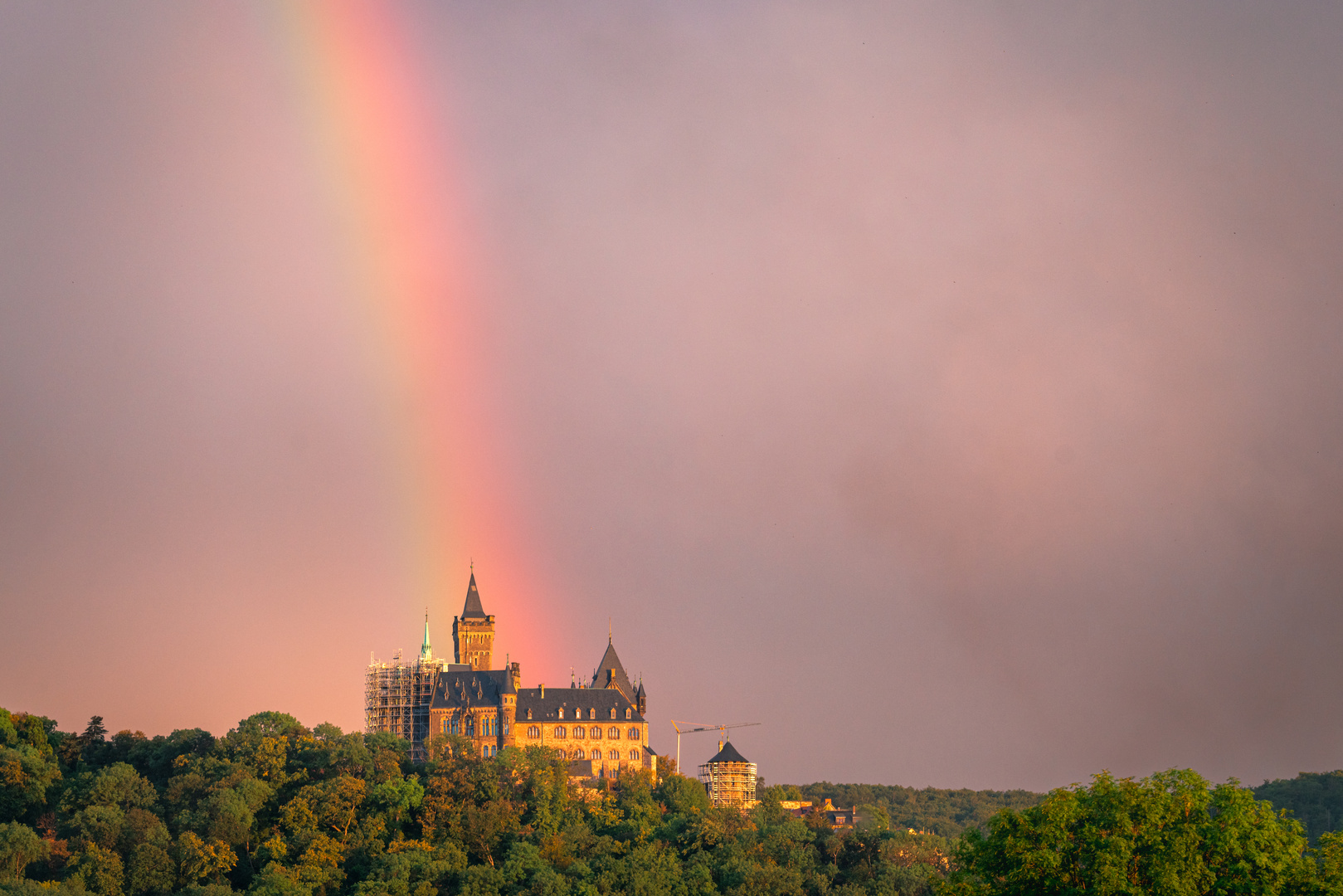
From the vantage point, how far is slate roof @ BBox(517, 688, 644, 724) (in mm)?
154875

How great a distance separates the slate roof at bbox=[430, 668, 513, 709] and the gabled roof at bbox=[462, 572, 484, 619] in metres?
20.8

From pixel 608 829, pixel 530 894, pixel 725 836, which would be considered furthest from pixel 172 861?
pixel 725 836

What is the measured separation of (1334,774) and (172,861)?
14810cm

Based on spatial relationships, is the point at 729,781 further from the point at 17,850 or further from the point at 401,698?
the point at 17,850

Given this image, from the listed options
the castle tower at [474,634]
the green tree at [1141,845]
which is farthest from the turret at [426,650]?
the green tree at [1141,845]

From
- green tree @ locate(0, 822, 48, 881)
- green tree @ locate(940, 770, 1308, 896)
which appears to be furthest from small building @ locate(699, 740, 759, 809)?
green tree @ locate(940, 770, 1308, 896)

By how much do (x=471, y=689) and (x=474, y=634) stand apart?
891 inches

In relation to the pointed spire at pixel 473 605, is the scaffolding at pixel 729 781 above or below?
below

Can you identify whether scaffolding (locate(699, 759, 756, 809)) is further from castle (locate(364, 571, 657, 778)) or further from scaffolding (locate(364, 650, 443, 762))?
scaffolding (locate(364, 650, 443, 762))

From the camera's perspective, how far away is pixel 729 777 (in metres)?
155

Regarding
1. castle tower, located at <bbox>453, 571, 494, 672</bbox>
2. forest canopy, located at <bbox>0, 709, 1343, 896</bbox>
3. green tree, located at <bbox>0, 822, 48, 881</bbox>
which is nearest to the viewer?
green tree, located at <bbox>0, 822, 48, 881</bbox>

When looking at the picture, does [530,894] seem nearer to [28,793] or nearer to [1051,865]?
[28,793]

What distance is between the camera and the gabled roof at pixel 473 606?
7156 inches

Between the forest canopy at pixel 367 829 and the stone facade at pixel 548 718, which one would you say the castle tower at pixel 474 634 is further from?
the forest canopy at pixel 367 829
